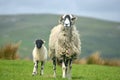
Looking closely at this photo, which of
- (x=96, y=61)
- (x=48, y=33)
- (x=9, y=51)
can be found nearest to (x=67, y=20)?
(x=9, y=51)

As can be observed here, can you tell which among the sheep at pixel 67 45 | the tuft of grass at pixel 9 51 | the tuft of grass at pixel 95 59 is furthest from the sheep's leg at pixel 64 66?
the tuft of grass at pixel 95 59

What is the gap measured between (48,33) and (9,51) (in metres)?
44.2

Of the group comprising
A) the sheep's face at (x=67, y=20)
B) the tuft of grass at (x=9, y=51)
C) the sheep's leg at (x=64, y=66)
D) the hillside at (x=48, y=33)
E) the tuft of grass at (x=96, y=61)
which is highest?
the hillside at (x=48, y=33)

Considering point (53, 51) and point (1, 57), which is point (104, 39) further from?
point (53, 51)

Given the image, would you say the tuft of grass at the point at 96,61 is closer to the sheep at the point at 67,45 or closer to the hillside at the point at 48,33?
the sheep at the point at 67,45

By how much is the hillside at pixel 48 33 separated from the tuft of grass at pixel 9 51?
23.0 m

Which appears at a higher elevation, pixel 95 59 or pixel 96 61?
pixel 95 59

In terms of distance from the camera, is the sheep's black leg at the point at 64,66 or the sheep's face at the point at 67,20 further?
the sheep's black leg at the point at 64,66

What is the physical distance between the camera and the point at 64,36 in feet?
65.9

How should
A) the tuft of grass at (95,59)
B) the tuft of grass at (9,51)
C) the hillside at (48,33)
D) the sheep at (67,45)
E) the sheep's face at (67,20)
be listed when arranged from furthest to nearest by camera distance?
the hillside at (48,33) < the tuft of grass at (95,59) < the tuft of grass at (9,51) < the sheep at (67,45) < the sheep's face at (67,20)

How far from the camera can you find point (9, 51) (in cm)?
3069

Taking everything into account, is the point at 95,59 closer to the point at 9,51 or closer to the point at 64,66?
the point at 9,51

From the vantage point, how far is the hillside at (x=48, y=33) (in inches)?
2549

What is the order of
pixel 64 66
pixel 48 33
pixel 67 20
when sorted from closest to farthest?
pixel 67 20 < pixel 64 66 < pixel 48 33
